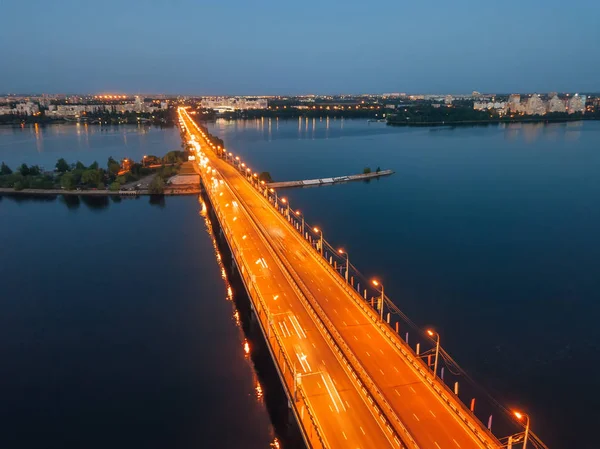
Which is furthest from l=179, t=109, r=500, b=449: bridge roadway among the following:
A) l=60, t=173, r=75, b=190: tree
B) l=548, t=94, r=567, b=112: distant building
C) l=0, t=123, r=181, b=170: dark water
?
l=548, t=94, r=567, b=112: distant building

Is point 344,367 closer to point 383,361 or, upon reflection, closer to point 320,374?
point 320,374

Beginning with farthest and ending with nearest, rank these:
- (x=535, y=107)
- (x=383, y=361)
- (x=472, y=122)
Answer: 1. (x=535, y=107)
2. (x=472, y=122)
3. (x=383, y=361)

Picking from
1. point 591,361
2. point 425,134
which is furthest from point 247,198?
point 425,134

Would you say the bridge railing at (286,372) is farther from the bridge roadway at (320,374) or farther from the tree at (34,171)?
the tree at (34,171)

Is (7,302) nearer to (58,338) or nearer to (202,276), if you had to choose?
(58,338)

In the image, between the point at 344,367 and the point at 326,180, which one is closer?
the point at 344,367

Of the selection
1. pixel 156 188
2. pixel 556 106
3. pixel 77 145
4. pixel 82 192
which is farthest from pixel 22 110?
pixel 556 106

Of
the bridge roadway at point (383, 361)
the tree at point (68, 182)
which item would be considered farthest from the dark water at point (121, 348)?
the tree at point (68, 182)
